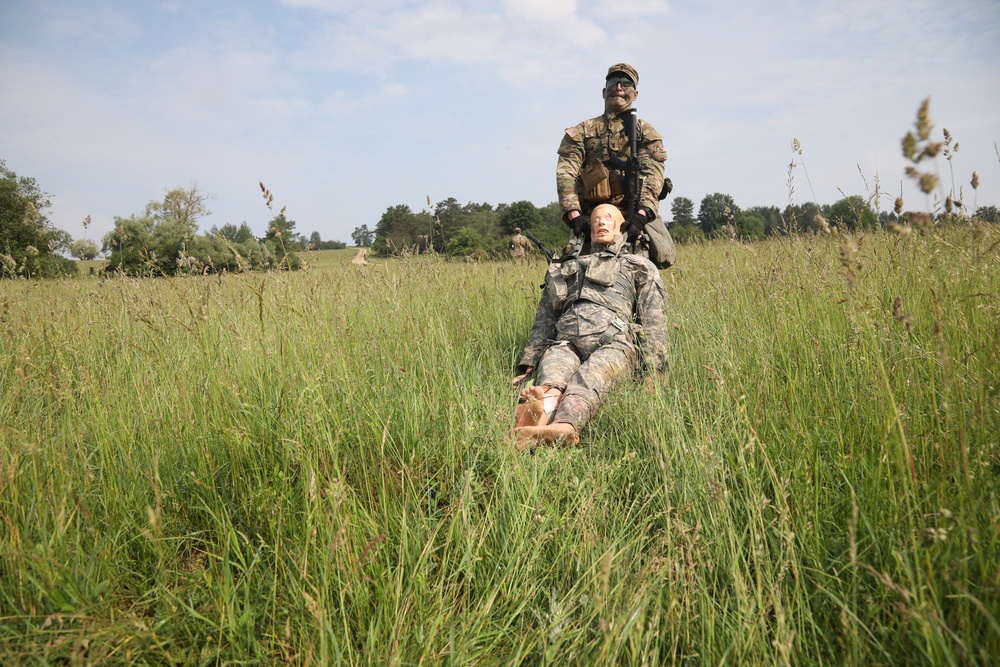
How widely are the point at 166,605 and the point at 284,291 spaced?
277 centimetres

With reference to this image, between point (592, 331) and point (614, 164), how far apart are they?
208 cm

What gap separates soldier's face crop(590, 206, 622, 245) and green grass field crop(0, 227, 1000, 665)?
63.6 inches

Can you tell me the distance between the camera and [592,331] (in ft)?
12.5

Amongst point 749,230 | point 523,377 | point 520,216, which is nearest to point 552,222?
point 520,216

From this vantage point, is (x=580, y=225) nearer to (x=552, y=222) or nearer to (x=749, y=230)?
(x=749, y=230)

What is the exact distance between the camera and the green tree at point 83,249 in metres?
4.27

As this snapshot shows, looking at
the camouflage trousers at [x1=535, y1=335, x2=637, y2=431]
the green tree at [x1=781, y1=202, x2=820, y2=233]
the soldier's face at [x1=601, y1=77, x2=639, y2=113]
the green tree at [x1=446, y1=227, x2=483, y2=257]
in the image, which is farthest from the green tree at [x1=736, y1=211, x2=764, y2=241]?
the camouflage trousers at [x1=535, y1=335, x2=637, y2=431]

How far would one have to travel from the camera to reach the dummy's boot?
2.97m

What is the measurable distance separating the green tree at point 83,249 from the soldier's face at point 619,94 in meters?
4.99

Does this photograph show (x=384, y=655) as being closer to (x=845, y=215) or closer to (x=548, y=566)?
(x=548, y=566)

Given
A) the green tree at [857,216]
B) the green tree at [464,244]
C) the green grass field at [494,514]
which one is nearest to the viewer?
the green grass field at [494,514]

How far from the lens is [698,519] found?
1772 millimetres

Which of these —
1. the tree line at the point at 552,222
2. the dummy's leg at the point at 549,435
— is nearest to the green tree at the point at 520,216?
the tree line at the point at 552,222

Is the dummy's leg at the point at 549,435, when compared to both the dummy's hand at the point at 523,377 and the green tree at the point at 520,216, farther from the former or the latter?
the green tree at the point at 520,216
